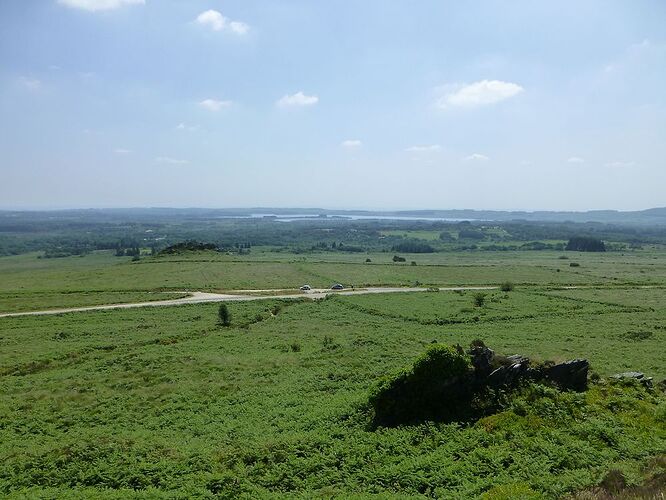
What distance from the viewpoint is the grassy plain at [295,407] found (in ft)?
48.9

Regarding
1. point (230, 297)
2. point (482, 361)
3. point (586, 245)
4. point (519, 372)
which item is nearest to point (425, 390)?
point (482, 361)

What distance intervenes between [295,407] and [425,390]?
7.10 m

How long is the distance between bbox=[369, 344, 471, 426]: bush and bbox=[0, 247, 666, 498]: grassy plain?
1175mm

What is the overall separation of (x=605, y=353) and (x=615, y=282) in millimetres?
57226

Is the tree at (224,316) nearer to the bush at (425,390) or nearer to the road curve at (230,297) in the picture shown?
the road curve at (230,297)

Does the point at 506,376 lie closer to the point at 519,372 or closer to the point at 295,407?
the point at 519,372

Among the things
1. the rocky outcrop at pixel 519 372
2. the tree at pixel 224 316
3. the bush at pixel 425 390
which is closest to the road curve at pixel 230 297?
the tree at pixel 224 316

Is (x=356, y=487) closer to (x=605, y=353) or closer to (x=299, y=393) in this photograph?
(x=299, y=393)

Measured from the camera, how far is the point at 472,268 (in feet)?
357

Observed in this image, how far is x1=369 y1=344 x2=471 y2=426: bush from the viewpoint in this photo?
1933cm

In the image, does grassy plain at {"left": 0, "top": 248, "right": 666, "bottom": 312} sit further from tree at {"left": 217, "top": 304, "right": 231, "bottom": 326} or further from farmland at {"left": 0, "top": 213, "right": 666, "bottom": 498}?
tree at {"left": 217, "top": 304, "right": 231, "bottom": 326}

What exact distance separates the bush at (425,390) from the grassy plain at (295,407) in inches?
46.3

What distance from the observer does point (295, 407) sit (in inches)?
907

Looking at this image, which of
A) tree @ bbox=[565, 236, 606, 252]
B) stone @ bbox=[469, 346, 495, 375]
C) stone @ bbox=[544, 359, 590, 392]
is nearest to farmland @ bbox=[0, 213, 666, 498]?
stone @ bbox=[544, 359, 590, 392]
